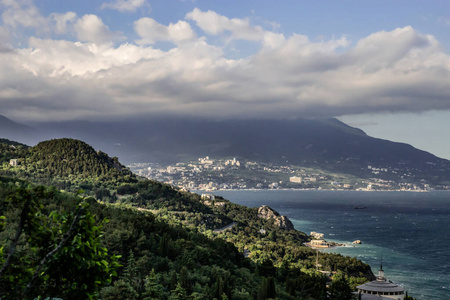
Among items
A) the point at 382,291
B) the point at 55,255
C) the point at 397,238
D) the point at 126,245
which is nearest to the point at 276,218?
the point at 397,238

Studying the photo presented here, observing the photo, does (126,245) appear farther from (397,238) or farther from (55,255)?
(397,238)

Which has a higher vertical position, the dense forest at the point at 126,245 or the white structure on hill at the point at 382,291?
the dense forest at the point at 126,245

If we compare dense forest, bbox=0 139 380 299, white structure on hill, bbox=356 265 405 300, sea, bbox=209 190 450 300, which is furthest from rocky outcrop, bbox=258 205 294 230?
white structure on hill, bbox=356 265 405 300

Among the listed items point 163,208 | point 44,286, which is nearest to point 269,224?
point 163,208

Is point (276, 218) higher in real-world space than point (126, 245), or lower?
lower

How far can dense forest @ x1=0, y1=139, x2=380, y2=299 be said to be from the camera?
750 centimetres

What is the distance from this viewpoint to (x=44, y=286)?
770 cm

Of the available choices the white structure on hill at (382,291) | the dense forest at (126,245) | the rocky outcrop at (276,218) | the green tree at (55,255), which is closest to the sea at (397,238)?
the rocky outcrop at (276,218)

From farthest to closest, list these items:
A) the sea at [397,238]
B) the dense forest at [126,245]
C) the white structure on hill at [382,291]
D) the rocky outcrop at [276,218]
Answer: the rocky outcrop at [276,218]
the sea at [397,238]
the white structure on hill at [382,291]
the dense forest at [126,245]

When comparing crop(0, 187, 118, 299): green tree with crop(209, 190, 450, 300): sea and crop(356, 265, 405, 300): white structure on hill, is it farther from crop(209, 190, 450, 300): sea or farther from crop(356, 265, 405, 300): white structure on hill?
crop(209, 190, 450, 300): sea

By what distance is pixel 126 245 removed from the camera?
117 feet

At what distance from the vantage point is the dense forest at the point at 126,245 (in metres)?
7.50

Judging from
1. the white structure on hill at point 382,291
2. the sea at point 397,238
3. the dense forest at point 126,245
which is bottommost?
the sea at point 397,238

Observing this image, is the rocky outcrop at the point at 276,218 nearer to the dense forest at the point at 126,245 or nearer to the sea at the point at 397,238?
the dense forest at the point at 126,245
